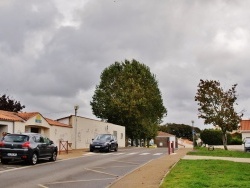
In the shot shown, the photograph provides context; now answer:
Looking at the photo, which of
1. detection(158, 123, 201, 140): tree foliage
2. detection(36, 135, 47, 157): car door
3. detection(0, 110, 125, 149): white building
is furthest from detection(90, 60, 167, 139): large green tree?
detection(158, 123, 201, 140): tree foliage

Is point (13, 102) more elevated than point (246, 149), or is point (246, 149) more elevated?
point (13, 102)

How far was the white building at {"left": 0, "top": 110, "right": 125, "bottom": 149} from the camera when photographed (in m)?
30.9

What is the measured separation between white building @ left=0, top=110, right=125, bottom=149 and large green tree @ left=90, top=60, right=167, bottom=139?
31.5ft

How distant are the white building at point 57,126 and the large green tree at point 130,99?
9.61m

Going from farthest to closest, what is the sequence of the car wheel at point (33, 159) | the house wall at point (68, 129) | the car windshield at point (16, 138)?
the house wall at point (68, 129)
the car windshield at point (16, 138)
the car wheel at point (33, 159)

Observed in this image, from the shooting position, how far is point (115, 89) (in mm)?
65188

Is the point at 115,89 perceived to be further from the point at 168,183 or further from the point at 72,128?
the point at 168,183

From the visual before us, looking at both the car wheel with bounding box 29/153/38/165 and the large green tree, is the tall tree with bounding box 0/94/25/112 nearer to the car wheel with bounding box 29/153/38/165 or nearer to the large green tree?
the large green tree

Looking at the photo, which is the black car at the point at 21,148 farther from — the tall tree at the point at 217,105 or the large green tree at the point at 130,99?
the large green tree at the point at 130,99

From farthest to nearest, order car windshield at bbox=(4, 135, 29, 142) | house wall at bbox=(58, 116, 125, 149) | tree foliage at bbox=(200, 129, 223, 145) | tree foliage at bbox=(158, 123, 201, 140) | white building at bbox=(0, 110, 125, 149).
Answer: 1. tree foliage at bbox=(158, 123, 201, 140)
2. tree foliage at bbox=(200, 129, 223, 145)
3. house wall at bbox=(58, 116, 125, 149)
4. white building at bbox=(0, 110, 125, 149)
5. car windshield at bbox=(4, 135, 29, 142)

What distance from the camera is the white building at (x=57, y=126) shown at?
3086cm

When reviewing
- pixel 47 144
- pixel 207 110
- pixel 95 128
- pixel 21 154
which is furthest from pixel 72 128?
pixel 21 154

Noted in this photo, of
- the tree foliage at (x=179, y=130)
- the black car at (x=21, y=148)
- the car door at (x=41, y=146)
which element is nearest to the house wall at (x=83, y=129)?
the car door at (x=41, y=146)

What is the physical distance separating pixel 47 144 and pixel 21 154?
2.69 m
